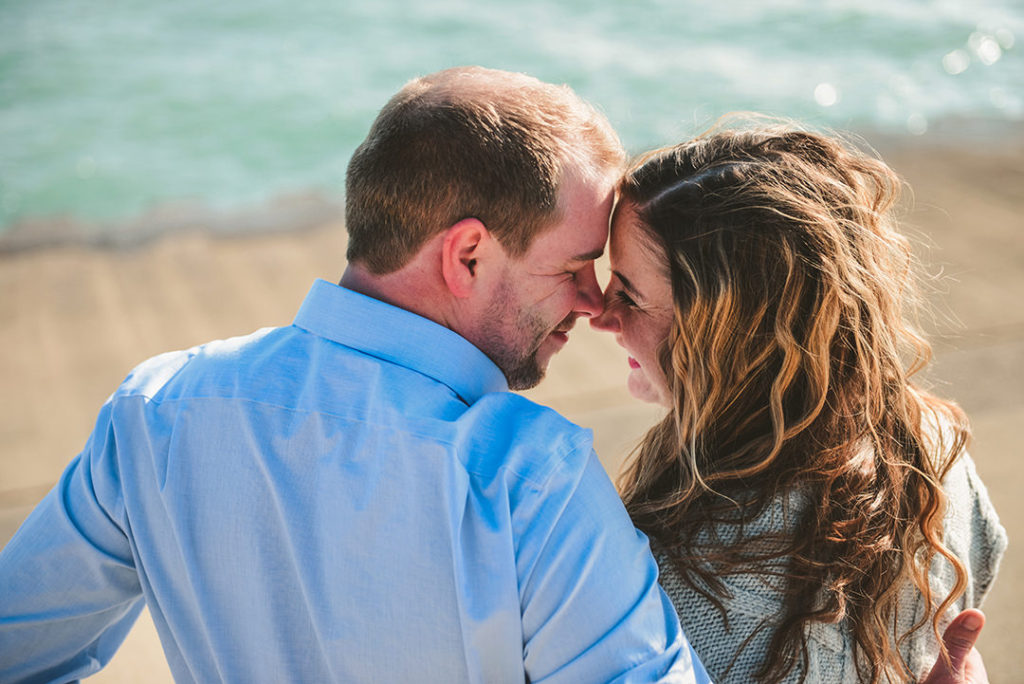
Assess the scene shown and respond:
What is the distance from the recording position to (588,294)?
1906mm

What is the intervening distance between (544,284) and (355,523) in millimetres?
614

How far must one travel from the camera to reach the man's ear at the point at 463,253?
1.62m

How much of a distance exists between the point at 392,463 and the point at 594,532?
0.31 meters

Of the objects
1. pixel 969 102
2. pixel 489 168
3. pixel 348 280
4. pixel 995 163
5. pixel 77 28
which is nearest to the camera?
pixel 489 168

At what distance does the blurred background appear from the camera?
14.0 ft

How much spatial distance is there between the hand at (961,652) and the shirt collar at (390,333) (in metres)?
1.01

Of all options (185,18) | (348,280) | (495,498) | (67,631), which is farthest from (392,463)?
(185,18)

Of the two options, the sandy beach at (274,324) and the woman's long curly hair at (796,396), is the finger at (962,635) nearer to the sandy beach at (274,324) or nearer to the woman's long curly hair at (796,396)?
the woman's long curly hair at (796,396)

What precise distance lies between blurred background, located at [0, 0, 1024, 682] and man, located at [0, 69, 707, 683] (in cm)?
87

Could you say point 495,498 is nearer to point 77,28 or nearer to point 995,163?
point 995,163

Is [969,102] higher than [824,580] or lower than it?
lower

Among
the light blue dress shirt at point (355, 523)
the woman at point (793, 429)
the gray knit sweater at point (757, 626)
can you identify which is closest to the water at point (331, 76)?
the woman at point (793, 429)

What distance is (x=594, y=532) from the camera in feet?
4.53

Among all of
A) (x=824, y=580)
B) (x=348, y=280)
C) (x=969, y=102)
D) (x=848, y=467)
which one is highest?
(x=348, y=280)
